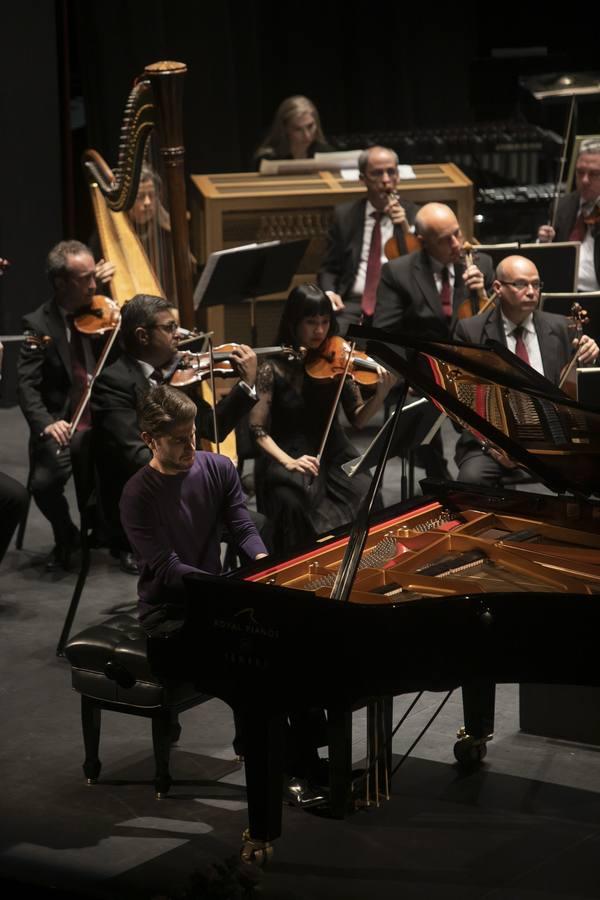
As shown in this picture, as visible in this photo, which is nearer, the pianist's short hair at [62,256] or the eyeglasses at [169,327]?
the eyeglasses at [169,327]

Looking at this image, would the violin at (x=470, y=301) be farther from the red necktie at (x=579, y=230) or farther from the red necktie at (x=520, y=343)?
the red necktie at (x=579, y=230)

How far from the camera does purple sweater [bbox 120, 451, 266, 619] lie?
3971mm

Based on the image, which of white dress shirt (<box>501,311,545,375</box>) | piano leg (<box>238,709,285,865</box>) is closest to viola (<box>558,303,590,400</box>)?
white dress shirt (<box>501,311,545,375</box>)

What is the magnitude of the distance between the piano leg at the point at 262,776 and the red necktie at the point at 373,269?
369 cm

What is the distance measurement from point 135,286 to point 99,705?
272 cm

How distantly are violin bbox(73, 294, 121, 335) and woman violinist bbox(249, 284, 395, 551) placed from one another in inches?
25.8

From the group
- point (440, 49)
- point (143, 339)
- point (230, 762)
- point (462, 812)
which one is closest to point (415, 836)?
point (462, 812)

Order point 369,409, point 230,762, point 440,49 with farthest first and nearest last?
point 440,49, point 369,409, point 230,762

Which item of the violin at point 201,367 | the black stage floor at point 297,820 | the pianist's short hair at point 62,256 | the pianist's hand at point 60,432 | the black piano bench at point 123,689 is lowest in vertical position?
the black stage floor at point 297,820

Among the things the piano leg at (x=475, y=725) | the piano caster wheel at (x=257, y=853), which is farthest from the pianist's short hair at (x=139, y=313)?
the piano caster wheel at (x=257, y=853)

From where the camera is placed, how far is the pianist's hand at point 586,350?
545 centimetres

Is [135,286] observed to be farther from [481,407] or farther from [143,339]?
[481,407]

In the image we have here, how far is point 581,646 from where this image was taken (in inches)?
130

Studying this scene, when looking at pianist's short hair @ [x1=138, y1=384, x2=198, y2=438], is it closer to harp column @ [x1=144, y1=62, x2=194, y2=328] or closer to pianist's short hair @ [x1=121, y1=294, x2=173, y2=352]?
pianist's short hair @ [x1=121, y1=294, x2=173, y2=352]
